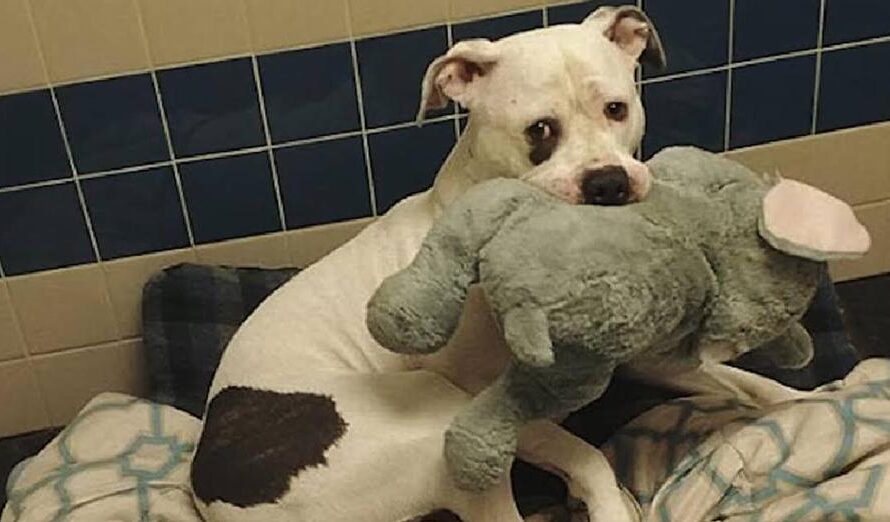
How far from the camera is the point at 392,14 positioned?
198cm

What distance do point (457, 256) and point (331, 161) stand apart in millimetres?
741

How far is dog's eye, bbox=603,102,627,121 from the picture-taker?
1536mm

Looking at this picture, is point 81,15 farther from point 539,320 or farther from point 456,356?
point 539,320

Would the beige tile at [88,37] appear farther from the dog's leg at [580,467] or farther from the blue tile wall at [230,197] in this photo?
the dog's leg at [580,467]

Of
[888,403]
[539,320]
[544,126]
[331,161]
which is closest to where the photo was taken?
[539,320]

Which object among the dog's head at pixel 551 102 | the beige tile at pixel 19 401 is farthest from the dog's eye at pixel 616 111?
the beige tile at pixel 19 401

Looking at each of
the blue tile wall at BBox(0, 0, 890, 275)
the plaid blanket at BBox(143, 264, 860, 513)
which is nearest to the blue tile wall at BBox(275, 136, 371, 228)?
the blue tile wall at BBox(0, 0, 890, 275)

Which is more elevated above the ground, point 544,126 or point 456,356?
point 544,126

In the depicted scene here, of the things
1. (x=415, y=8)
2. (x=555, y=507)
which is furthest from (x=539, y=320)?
(x=415, y=8)

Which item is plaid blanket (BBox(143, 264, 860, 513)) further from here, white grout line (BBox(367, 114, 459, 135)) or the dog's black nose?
the dog's black nose

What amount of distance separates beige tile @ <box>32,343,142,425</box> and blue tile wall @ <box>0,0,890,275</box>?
176mm

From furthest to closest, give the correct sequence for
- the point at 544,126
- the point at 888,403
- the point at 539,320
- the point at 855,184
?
1. the point at 855,184
2. the point at 888,403
3. the point at 544,126
4. the point at 539,320

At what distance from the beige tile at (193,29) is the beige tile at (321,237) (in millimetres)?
325

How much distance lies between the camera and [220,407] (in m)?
1.66
